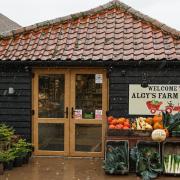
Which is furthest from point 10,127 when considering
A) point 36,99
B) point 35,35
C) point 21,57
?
point 35,35

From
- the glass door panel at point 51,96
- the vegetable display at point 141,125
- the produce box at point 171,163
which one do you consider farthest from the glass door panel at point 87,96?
the produce box at point 171,163

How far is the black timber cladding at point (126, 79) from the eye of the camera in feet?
39.1

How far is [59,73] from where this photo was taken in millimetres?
12211

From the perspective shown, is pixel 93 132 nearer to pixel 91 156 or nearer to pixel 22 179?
pixel 91 156

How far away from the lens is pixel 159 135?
10086 millimetres

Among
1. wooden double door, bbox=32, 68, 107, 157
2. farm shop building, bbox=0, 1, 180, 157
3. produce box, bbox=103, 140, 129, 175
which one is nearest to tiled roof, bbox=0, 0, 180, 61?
farm shop building, bbox=0, 1, 180, 157

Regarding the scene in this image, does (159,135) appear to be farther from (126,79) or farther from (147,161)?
(126,79)

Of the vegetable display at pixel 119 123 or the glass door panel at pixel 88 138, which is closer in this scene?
the vegetable display at pixel 119 123

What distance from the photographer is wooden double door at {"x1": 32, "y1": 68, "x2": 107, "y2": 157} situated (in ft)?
39.9

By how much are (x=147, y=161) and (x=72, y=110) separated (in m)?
2.93

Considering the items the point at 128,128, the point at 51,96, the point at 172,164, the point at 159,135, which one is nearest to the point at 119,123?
the point at 128,128

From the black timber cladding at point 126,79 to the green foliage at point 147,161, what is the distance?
1.98 meters

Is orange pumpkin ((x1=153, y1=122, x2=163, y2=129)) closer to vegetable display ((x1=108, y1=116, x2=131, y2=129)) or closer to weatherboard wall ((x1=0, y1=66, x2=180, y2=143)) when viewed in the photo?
vegetable display ((x1=108, y1=116, x2=131, y2=129))

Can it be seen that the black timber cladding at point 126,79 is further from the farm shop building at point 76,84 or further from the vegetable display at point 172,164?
the vegetable display at point 172,164
